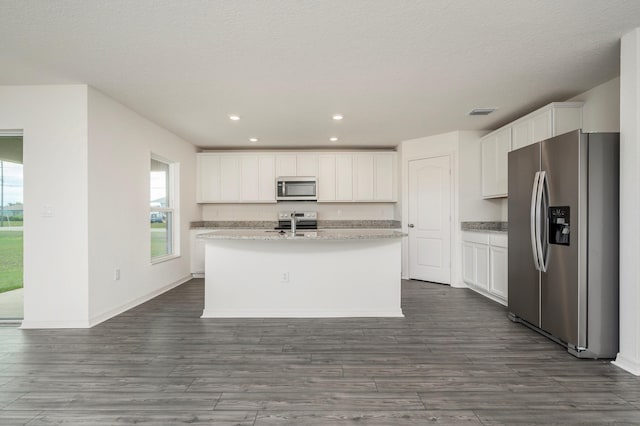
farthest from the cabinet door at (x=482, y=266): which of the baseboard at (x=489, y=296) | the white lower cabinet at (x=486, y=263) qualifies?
the baseboard at (x=489, y=296)

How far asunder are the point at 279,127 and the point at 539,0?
131 inches

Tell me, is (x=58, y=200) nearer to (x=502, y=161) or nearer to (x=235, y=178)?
(x=235, y=178)

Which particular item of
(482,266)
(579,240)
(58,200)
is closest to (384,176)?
(482,266)

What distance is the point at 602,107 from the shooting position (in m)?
3.17

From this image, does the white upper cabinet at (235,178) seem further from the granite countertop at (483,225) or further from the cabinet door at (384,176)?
the granite countertop at (483,225)

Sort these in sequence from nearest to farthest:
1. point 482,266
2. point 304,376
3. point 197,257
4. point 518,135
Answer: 1. point 304,376
2. point 518,135
3. point 482,266
4. point 197,257

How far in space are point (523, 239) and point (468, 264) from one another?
170 centimetres

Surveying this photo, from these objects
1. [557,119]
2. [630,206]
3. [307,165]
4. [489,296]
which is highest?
[557,119]

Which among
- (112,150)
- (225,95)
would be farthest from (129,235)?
(225,95)

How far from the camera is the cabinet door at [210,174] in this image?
5922 millimetres

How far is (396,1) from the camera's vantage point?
188cm

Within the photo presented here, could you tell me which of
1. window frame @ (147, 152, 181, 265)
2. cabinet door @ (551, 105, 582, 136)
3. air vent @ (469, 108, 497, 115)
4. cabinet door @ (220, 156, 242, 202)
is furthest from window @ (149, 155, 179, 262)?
cabinet door @ (551, 105, 582, 136)

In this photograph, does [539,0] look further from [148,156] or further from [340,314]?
[148,156]

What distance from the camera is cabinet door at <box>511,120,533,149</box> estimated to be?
12.1 ft
